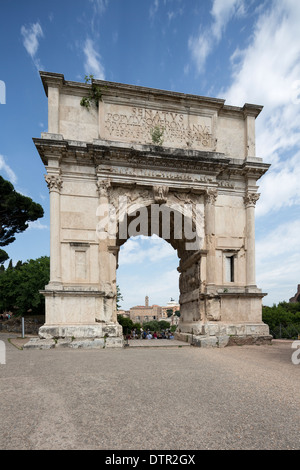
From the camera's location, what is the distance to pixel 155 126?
13.5 m

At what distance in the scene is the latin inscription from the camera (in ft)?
43.0

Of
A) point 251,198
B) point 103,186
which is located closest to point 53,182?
point 103,186

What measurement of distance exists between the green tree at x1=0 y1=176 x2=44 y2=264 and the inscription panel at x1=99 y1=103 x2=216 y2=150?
1683 cm

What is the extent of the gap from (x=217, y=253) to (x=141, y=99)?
7.61 metres

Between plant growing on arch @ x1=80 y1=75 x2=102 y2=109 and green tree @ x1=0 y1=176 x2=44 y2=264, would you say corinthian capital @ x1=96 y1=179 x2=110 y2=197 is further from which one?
green tree @ x1=0 y1=176 x2=44 y2=264

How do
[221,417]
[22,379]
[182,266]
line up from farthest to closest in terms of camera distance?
[182,266]
[22,379]
[221,417]

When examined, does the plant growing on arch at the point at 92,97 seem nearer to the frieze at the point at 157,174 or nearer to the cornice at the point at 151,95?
the cornice at the point at 151,95

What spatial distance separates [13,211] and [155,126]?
754 inches

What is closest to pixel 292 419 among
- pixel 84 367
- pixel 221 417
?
pixel 221 417

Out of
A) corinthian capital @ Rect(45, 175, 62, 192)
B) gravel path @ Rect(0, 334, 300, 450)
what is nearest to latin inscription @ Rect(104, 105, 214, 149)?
corinthian capital @ Rect(45, 175, 62, 192)

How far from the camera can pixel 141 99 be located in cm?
1344

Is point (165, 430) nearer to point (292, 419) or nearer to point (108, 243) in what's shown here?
point (292, 419)
